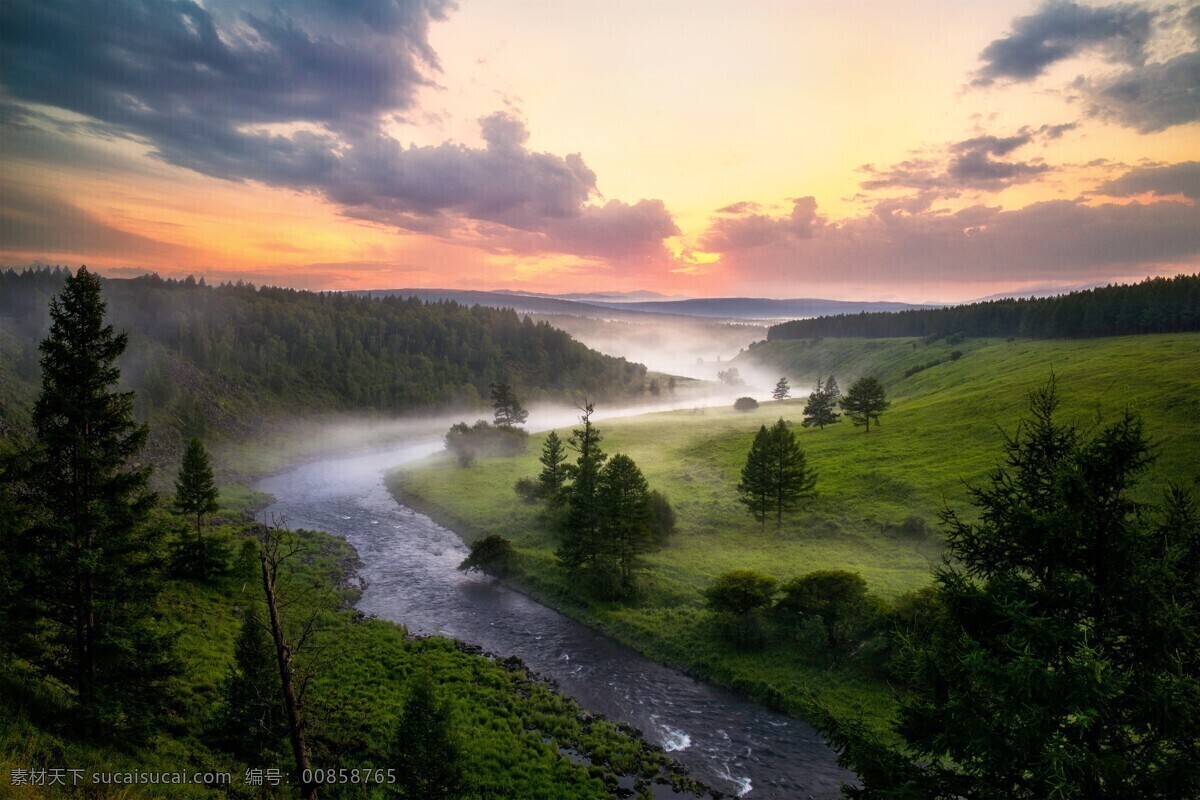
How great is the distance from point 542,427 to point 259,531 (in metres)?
90.4

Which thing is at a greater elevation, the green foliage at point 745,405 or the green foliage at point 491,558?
the green foliage at point 745,405

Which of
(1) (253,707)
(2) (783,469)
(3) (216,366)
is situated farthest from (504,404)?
(1) (253,707)

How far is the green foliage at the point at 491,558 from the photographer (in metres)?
51.5

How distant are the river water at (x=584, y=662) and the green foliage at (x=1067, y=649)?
17.3m

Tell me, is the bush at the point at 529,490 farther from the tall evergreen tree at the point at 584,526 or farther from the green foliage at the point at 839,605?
the green foliage at the point at 839,605

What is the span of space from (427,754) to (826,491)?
58.6 meters

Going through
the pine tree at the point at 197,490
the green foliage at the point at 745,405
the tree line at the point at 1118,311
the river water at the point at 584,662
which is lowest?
the river water at the point at 584,662

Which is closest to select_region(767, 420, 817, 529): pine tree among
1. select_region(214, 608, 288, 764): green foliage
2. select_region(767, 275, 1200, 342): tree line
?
select_region(214, 608, 288, 764): green foliage

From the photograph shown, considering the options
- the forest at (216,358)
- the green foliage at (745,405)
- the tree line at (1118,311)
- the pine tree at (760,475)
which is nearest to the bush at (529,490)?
the pine tree at (760,475)

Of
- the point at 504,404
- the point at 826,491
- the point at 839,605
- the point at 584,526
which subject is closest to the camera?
the point at 839,605

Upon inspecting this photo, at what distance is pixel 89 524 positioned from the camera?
18.2 metres

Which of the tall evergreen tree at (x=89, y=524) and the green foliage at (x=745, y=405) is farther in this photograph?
the green foliage at (x=745, y=405)

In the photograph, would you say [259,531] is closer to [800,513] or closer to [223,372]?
[800,513]

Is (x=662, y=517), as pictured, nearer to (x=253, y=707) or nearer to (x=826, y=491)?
(x=826, y=491)
